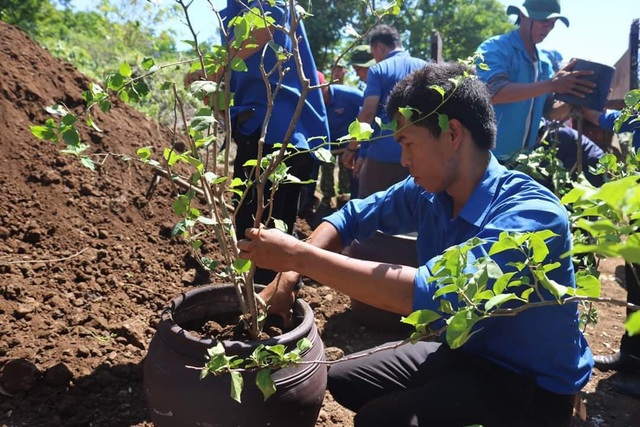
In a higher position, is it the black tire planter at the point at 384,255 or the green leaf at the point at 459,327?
the green leaf at the point at 459,327

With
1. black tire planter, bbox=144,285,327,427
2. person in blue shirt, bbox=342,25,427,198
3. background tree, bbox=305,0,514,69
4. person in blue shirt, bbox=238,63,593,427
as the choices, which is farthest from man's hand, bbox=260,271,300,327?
background tree, bbox=305,0,514,69

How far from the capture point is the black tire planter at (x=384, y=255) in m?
3.20

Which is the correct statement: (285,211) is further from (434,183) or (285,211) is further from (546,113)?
(546,113)

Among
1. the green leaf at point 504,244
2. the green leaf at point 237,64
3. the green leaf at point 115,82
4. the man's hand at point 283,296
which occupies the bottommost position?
the man's hand at point 283,296

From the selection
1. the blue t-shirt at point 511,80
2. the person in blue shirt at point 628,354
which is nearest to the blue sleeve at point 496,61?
the blue t-shirt at point 511,80

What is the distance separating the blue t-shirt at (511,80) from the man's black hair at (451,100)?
1.58 meters

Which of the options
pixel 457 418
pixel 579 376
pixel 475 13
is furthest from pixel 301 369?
pixel 475 13

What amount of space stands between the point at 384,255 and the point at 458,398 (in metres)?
1.42

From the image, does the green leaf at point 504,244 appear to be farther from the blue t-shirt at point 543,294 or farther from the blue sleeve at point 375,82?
the blue sleeve at point 375,82

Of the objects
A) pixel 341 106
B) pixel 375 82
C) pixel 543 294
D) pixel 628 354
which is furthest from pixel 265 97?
pixel 341 106

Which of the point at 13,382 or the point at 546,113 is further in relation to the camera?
the point at 546,113

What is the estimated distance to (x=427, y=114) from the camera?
1.90 meters

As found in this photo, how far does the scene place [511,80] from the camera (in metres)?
3.56

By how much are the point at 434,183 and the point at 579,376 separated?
2.41 ft
